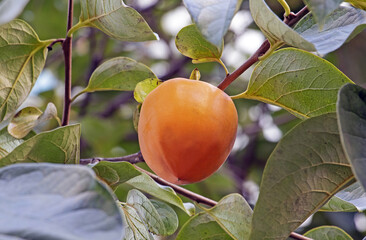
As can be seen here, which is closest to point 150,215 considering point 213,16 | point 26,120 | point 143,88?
point 143,88

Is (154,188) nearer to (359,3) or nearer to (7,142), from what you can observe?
(7,142)

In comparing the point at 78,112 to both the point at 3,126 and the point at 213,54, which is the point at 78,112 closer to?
→ the point at 3,126

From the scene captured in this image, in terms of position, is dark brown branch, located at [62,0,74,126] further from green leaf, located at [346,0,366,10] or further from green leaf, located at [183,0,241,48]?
green leaf, located at [346,0,366,10]

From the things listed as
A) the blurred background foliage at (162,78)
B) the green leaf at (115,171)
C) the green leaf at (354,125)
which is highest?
the green leaf at (354,125)

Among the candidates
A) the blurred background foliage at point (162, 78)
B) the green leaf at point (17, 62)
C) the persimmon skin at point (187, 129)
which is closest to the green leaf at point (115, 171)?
the persimmon skin at point (187, 129)

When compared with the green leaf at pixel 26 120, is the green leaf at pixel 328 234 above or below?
below

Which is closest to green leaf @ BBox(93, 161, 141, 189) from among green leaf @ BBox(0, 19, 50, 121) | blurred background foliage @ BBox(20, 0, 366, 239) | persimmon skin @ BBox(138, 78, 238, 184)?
persimmon skin @ BBox(138, 78, 238, 184)

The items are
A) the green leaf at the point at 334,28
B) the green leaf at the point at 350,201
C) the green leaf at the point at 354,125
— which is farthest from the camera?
the green leaf at the point at 350,201

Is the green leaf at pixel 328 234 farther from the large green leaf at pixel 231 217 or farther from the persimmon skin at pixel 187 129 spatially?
the persimmon skin at pixel 187 129
